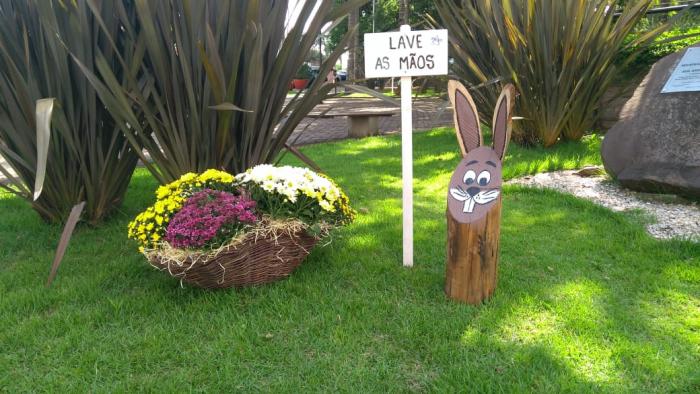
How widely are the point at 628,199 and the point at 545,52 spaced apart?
2.09 m

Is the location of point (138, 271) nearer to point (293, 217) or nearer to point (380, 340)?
point (293, 217)

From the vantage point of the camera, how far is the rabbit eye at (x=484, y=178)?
2648mm

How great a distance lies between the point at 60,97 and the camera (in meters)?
3.30

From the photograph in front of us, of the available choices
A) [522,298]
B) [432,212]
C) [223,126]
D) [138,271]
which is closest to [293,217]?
[223,126]

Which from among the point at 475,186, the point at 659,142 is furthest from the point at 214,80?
the point at 659,142

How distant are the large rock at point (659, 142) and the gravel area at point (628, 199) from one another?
10cm

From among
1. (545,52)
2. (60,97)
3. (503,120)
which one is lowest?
(503,120)

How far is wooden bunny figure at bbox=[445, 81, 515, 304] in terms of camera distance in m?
2.53

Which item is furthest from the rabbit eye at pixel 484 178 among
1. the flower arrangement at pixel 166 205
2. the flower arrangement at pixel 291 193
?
the flower arrangement at pixel 166 205

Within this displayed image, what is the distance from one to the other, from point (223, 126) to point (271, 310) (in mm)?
1211

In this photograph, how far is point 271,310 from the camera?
2623mm

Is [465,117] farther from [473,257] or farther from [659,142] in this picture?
[659,142]

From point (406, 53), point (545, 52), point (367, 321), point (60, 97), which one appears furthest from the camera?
point (545, 52)

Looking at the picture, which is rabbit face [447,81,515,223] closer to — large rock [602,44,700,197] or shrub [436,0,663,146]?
large rock [602,44,700,197]
